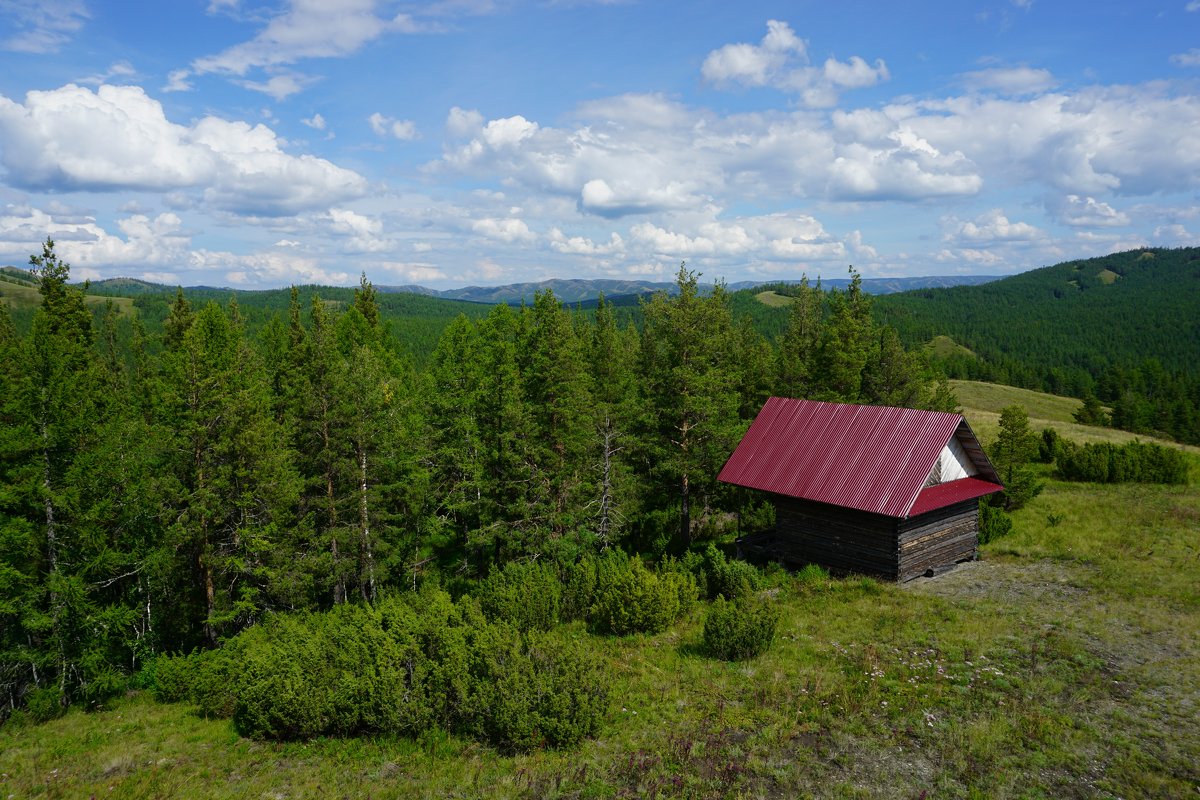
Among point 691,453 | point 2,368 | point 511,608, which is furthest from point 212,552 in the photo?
point 691,453

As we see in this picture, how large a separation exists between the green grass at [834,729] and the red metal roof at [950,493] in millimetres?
2974

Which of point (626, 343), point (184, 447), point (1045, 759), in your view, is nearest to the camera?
point (1045, 759)

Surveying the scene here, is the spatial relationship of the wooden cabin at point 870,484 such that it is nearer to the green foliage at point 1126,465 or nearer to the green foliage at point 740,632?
the green foliage at point 740,632

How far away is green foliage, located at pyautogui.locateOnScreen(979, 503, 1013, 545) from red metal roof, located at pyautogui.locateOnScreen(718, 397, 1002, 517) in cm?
418

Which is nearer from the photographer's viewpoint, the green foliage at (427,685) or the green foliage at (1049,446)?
the green foliage at (427,685)

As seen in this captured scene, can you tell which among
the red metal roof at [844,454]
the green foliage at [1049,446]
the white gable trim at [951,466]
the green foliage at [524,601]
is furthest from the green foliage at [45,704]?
the green foliage at [1049,446]

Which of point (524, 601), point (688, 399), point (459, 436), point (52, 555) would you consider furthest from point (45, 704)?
point (688, 399)

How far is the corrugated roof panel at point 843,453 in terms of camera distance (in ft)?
71.1

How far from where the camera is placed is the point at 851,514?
2300 centimetres

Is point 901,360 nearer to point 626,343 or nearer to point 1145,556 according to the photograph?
point 1145,556

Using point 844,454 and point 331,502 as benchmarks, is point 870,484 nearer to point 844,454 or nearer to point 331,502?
point 844,454

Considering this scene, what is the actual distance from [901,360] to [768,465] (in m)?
17.7

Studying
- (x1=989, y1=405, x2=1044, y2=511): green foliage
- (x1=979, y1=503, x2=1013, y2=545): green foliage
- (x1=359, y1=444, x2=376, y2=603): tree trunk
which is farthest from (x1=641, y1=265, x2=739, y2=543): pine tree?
(x1=989, y1=405, x2=1044, y2=511): green foliage

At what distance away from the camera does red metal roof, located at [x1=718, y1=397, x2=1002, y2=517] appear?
2162 centimetres
